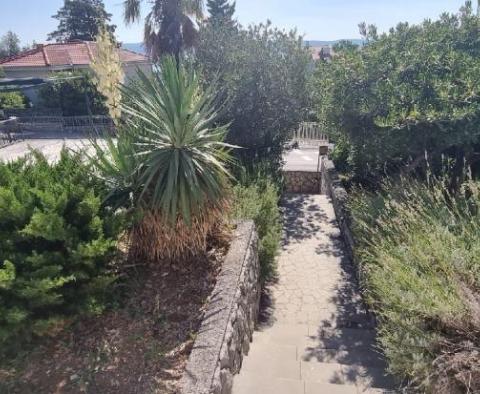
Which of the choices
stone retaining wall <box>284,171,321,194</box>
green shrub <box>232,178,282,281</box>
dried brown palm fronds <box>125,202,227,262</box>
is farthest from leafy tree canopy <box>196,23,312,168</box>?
stone retaining wall <box>284,171,321,194</box>

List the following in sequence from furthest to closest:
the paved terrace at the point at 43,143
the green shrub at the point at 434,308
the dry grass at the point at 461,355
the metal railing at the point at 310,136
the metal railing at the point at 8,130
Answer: the metal railing at the point at 310,136 → the metal railing at the point at 8,130 → the paved terrace at the point at 43,143 → the green shrub at the point at 434,308 → the dry grass at the point at 461,355

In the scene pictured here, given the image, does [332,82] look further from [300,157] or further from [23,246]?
[300,157]

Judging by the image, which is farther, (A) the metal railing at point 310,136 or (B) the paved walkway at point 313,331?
(A) the metal railing at point 310,136

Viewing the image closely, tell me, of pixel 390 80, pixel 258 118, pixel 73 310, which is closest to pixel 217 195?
pixel 73 310

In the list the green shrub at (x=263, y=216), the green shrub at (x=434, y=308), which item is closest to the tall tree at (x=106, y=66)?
the green shrub at (x=263, y=216)

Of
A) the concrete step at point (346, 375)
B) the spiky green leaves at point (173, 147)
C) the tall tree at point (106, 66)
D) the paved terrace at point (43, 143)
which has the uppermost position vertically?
the tall tree at point (106, 66)

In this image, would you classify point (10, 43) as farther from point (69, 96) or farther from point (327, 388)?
point (327, 388)

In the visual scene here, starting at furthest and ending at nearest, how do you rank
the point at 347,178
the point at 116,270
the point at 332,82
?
the point at 347,178, the point at 332,82, the point at 116,270

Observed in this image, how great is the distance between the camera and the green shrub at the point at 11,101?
66.2 feet

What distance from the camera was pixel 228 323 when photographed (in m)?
3.03

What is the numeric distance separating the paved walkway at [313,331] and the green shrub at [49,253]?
163cm

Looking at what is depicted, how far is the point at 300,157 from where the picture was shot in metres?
14.8

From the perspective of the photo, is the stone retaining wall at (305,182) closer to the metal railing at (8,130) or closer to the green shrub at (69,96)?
the green shrub at (69,96)

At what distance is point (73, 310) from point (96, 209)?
871mm
